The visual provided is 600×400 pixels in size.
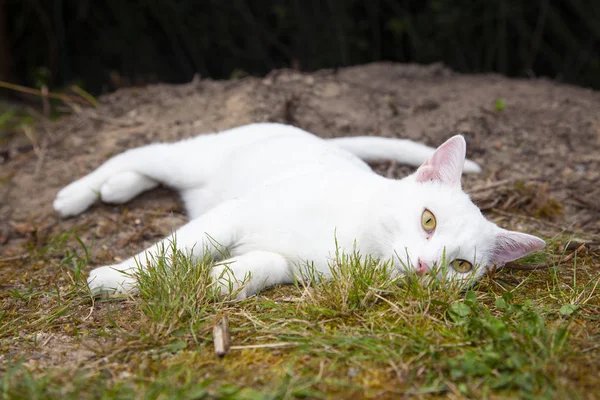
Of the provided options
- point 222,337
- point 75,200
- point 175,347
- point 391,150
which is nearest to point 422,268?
point 222,337

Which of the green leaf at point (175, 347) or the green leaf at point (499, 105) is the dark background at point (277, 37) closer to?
the green leaf at point (499, 105)

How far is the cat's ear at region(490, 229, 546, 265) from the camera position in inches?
89.4

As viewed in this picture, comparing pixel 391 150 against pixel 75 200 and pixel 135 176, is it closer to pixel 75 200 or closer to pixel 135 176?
pixel 135 176

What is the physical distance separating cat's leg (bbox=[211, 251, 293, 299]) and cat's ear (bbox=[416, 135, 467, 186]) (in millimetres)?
704

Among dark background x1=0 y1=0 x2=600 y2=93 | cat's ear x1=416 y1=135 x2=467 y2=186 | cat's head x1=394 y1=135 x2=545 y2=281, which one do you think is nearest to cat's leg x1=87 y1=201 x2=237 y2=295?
cat's head x1=394 y1=135 x2=545 y2=281

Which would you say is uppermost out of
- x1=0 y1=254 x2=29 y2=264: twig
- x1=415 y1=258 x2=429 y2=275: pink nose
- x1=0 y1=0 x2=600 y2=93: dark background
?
x1=0 y1=0 x2=600 y2=93: dark background

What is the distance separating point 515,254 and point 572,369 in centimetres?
74

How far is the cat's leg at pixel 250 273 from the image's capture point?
220cm

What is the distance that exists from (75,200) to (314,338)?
206 cm

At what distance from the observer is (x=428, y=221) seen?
217 centimetres

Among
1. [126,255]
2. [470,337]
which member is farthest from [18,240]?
[470,337]

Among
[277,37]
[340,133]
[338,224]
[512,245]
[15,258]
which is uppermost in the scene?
[277,37]

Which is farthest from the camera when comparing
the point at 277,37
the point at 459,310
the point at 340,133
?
the point at 277,37

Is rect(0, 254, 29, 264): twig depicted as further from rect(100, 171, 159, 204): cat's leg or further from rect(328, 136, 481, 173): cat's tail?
rect(328, 136, 481, 173): cat's tail
